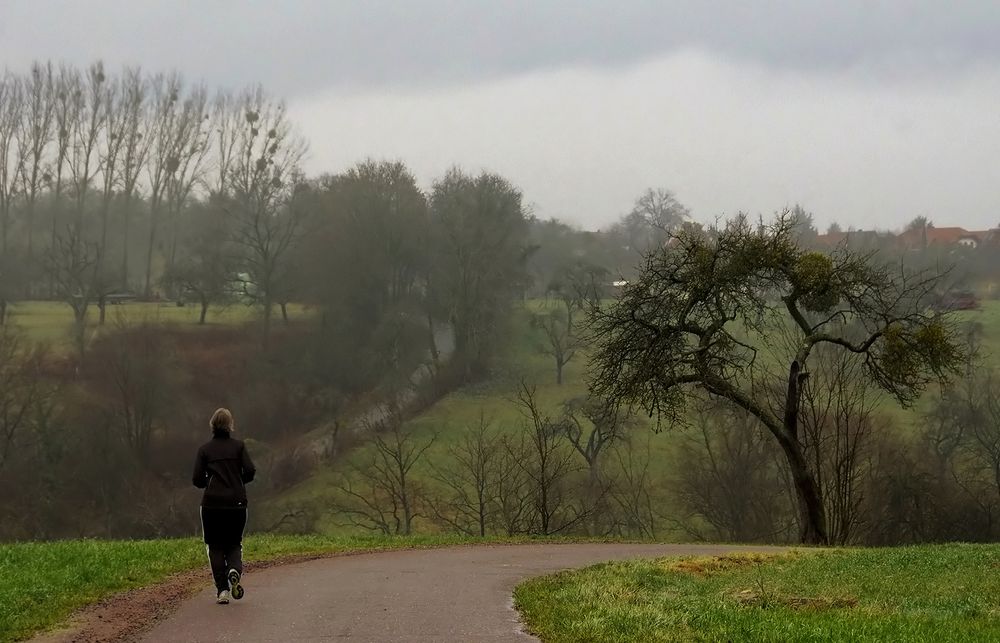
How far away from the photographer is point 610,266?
81062mm

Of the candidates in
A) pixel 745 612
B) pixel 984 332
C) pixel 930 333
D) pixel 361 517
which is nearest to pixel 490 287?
pixel 361 517

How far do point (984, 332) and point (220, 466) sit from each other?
65867 mm

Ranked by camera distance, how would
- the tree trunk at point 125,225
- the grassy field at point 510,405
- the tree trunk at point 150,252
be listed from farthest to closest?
the tree trunk at point 125,225 → the tree trunk at point 150,252 → the grassy field at point 510,405

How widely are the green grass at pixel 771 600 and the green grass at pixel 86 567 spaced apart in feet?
16.8

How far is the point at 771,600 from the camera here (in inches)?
439

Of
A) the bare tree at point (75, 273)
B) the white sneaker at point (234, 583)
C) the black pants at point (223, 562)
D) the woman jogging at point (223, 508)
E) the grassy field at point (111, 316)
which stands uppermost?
the bare tree at point (75, 273)

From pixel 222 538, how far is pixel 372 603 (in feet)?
6.07

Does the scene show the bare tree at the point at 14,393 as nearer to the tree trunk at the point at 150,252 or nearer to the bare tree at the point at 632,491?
the tree trunk at the point at 150,252

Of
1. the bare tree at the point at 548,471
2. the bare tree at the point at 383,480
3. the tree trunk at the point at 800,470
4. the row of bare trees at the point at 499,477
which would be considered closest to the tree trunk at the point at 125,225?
the bare tree at the point at 383,480

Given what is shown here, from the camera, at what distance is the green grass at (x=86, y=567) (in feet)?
34.6

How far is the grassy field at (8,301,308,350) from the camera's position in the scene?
71.4 metres

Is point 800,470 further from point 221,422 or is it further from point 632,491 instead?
point 632,491

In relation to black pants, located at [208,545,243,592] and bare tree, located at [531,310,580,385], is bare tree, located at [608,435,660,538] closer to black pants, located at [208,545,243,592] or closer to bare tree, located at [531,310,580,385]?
bare tree, located at [531,310,580,385]

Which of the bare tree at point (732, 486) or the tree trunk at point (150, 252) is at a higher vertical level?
the tree trunk at point (150, 252)
